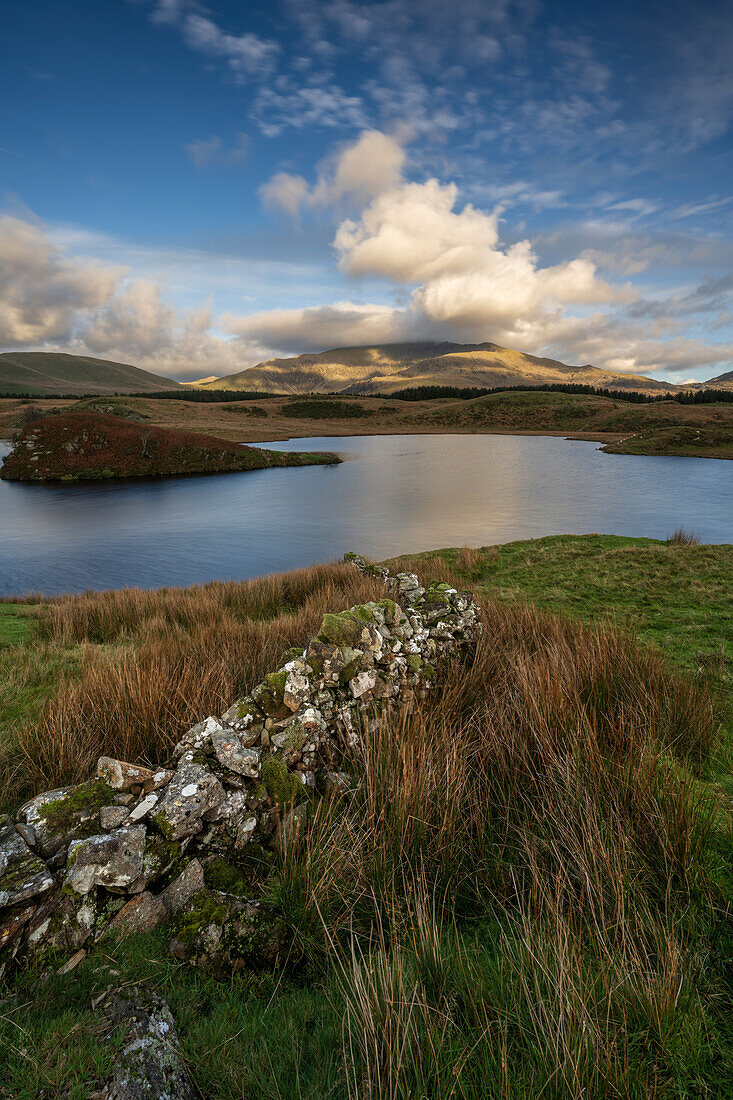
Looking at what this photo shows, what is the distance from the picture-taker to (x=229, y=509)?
30484 mm

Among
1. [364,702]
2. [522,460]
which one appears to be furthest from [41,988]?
[522,460]

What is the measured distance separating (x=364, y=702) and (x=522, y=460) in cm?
5381

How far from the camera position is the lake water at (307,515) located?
20156 mm

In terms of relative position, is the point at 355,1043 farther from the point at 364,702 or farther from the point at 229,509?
the point at 229,509

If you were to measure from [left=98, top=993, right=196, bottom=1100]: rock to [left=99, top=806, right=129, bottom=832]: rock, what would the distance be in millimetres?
995

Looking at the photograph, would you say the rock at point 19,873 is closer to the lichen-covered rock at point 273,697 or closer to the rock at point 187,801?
the rock at point 187,801

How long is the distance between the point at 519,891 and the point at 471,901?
0.35 meters

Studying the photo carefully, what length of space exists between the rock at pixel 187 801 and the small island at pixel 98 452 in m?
42.5

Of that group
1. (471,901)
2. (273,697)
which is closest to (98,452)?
(273,697)

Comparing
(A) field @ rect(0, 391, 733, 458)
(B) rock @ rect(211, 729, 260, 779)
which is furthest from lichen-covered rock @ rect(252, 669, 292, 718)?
(A) field @ rect(0, 391, 733, 458)

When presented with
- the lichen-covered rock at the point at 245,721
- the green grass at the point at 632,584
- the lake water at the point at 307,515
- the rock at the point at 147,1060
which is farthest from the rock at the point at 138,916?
the lake water at the point at 307,515

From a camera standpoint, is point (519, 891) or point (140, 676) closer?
point (519, 891)

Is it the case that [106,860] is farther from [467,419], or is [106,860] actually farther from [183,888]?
[467,419]

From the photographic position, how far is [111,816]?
284 cm
